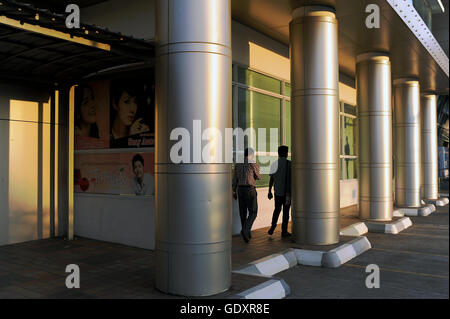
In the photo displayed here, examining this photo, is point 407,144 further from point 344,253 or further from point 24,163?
point 24,163

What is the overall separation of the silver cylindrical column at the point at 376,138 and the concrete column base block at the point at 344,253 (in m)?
3.19

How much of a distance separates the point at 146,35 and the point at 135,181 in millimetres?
2980

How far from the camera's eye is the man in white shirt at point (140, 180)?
8.88 metres

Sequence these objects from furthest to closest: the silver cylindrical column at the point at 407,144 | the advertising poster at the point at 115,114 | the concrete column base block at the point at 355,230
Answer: the silver cylindrical column at the point at 407,144, the concrete column base block at the point at 355,230, the advertising poster at the point at 115,114

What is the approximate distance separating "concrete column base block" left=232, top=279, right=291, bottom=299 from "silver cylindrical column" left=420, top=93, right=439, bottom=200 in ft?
54.1

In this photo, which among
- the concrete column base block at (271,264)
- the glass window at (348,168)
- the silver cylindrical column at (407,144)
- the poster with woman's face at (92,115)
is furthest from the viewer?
the glass window at (348,168)

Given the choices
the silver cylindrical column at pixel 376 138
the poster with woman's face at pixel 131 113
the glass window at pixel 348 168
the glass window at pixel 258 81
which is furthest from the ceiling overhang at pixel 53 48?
the glass window at pixel 348 168

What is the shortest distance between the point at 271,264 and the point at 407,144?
429 inches

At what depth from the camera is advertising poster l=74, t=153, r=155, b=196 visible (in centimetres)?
894
